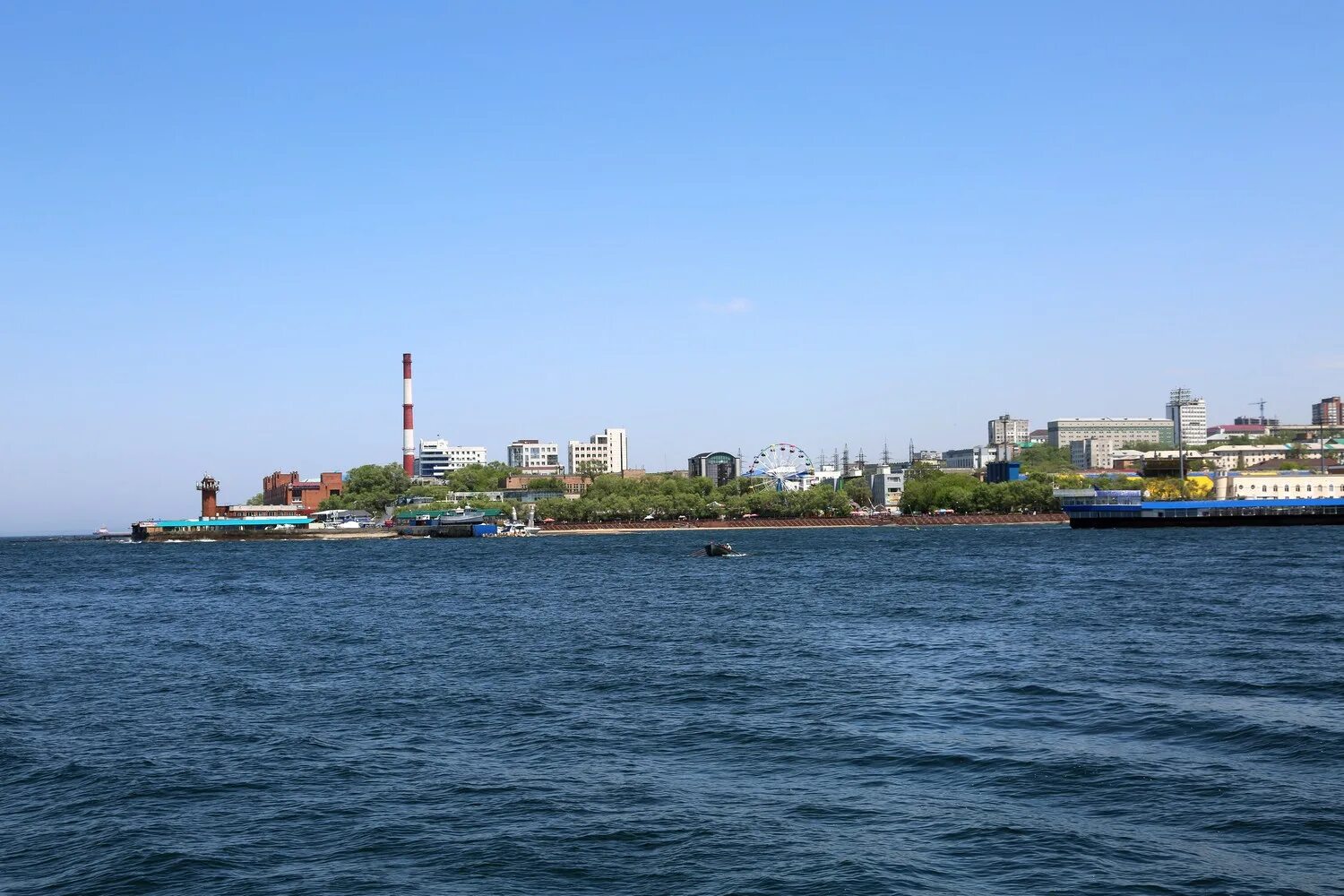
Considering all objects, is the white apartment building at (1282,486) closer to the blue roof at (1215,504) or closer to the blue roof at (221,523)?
the blue roof at (1215,504)

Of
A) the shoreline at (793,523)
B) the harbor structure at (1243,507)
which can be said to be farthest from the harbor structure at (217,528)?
the harbor structure at (1243,507)

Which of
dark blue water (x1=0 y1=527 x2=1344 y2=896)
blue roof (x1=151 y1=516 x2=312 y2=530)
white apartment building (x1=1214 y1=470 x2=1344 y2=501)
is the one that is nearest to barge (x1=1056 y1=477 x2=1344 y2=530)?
white apartment building (x1=1214 y1=470 x2=1344 y2=501)

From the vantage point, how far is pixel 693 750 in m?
22.1

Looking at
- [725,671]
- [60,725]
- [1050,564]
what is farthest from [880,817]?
[1050,564]

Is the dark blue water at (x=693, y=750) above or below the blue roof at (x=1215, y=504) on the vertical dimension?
below

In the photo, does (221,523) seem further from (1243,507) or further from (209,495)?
(1243,507)

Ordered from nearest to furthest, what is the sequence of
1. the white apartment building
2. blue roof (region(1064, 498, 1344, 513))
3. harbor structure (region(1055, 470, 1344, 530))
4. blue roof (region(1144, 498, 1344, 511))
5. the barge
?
the barge, harbor structure (region(1055, 470, 1344, 530)), blue roof (region(1064, 498, 1344, 513)), blue roof (region(1144, 498, 1344, 511)), the white apartment building

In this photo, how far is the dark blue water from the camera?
612 inches

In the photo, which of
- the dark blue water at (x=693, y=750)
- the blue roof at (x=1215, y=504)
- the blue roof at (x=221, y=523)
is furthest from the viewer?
the blue roof at (x=221, y=523)

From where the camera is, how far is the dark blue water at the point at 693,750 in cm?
1555

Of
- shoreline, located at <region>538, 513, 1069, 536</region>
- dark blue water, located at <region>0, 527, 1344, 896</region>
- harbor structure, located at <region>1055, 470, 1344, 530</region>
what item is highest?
harbor structure, located at <region>1055, 470, 1344, 530</region>

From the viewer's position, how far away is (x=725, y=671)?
31.6 meters

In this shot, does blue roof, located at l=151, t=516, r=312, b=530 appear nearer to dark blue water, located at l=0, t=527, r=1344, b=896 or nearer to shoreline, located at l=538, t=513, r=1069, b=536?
shoreline, located at l=538, t=513, r=1069, b=536

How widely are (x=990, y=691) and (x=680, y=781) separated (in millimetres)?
10382
